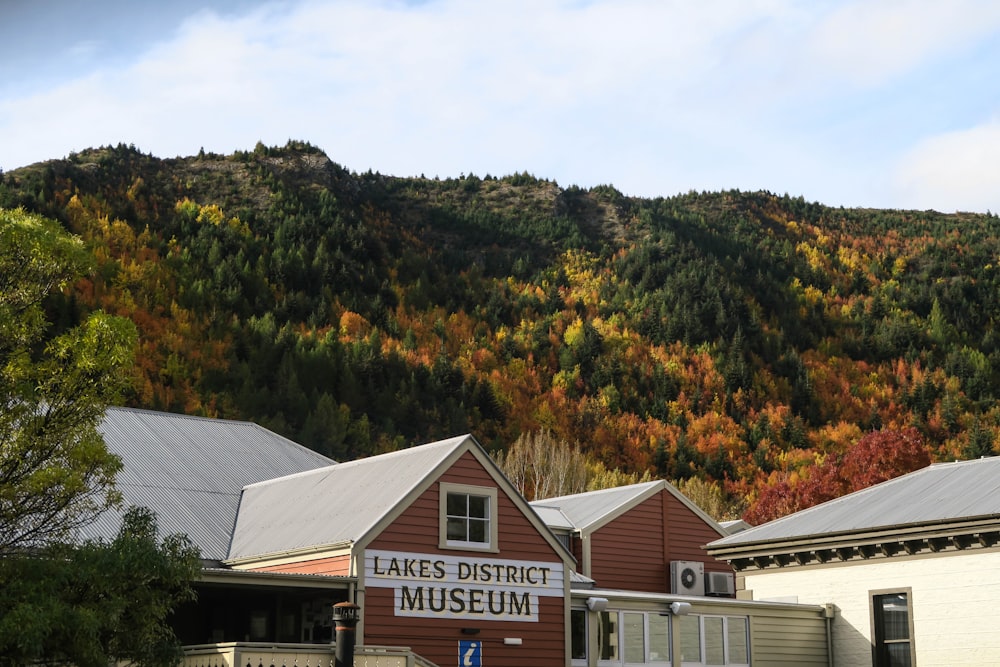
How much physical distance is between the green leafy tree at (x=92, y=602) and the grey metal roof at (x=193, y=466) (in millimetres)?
10591

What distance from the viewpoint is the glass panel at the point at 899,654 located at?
3128 cm

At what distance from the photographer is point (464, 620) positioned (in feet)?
97.2

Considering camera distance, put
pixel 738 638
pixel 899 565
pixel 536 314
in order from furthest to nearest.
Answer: pixel 536 314, pixel 738 638, pixel 899 565

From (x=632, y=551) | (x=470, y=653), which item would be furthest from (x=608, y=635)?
(x=632, y=551)

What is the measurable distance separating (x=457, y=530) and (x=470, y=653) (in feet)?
9.25

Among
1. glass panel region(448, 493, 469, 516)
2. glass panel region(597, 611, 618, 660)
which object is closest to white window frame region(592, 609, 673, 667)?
glass panel region(597, 611, 618, 660)

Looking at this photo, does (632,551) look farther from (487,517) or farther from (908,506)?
(487,517)

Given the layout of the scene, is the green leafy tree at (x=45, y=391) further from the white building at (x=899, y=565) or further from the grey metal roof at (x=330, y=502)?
the white building at (x=899, y=565)

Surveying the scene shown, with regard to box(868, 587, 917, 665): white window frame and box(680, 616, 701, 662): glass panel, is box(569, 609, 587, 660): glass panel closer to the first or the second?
box(680, 616, 701, 662): glass panel

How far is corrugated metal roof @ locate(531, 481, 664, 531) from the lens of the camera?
1743 inches

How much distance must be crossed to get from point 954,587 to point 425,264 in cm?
12377

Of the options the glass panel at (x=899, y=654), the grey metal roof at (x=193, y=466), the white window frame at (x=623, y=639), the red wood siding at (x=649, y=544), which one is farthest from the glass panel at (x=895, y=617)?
the grey metal roof at (x=193, y=466)

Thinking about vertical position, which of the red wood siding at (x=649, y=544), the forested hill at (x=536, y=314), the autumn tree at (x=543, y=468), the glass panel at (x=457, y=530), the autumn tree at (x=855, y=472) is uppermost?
the forested hill at (x=536, y=314)

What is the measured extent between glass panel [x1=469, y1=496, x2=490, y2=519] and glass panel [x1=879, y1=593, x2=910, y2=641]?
1012 centimetres
